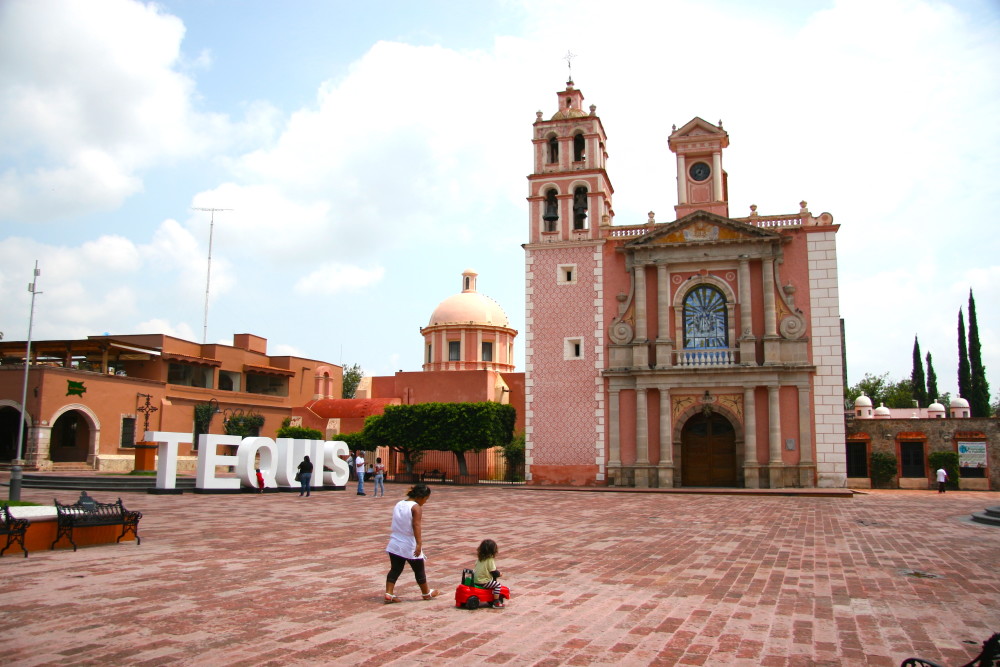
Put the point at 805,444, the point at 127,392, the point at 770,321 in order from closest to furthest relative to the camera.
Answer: the point at 805,444
the point at 770,321
the point at 127,392

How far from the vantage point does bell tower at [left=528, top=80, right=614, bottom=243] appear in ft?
102

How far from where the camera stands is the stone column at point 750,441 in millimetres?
27047

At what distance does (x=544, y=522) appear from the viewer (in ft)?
53.7

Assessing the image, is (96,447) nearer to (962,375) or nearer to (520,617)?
(520,617)

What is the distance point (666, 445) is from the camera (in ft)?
91.9

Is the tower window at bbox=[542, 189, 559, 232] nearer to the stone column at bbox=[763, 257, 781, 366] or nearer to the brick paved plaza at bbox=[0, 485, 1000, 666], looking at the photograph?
the stone column at bbox=[763, 257, 781, 366]

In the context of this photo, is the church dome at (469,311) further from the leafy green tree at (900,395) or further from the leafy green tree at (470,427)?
the leafy green tree at (900,395)

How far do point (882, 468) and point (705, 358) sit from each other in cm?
929

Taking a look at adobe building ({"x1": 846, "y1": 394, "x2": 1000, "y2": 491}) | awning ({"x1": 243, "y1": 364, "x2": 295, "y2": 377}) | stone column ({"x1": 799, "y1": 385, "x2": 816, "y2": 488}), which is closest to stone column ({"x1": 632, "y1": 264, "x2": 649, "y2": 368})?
stone column ({"x1": 799, "y1": 385, "x2": 816, "y2": 488})

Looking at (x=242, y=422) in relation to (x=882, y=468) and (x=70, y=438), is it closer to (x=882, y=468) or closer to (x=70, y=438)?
(x=70, y=438)

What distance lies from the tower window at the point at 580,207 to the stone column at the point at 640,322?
3.40m

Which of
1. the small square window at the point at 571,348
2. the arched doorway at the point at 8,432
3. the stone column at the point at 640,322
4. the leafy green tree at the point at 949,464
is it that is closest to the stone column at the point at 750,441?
the stone column at the point at 640,322

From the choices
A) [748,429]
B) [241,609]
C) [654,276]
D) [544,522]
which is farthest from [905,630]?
[654,276]

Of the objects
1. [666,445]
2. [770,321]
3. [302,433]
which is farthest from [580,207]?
[302,433]
